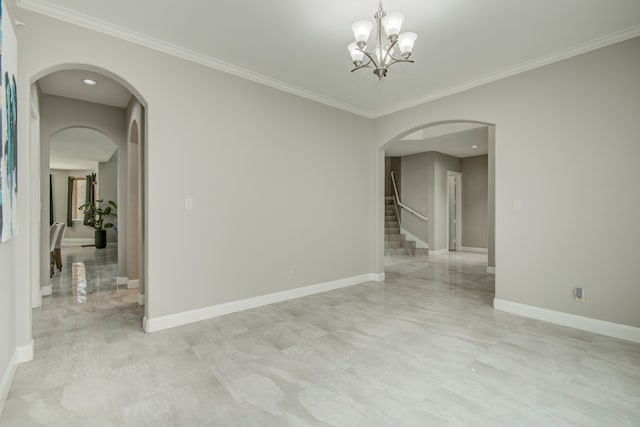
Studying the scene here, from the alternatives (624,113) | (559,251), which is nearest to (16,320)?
(559,251)

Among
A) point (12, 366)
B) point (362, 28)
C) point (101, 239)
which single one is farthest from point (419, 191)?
point (101, 239)

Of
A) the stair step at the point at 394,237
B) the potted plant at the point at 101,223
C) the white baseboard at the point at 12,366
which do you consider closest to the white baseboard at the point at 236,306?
the white baseboard at the point at 12,366

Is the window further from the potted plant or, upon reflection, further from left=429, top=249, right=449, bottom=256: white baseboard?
left=429, top=249, right=449, bottom=256: white baseboard

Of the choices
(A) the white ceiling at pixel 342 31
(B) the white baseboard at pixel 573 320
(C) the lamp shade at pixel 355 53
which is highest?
(A) the white ceiling at pixel 342 31

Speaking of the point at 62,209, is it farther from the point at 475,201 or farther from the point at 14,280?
the point at 475,201

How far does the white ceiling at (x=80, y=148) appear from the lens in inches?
279

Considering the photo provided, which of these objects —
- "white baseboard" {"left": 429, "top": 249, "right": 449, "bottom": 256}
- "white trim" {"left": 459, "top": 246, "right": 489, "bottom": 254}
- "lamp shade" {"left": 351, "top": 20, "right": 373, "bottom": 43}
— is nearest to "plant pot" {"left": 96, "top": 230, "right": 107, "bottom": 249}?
"white baseboard" {"left": 429, "top": 249, "right": 449, "bottom": 256}

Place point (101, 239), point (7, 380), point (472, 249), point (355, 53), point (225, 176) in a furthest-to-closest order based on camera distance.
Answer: point (101, 239) → point (472, 249) → point (225, 176) → point (355, 53) → point (7, 380)

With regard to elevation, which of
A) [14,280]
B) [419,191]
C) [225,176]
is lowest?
[14,280]

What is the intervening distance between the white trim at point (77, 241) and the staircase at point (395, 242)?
10.8m

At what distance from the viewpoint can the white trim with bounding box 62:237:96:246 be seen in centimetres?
1135

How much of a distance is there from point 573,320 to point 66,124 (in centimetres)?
706

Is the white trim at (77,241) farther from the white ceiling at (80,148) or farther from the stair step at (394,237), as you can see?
the stair step at (394,237)

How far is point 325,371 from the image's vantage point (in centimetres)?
236
